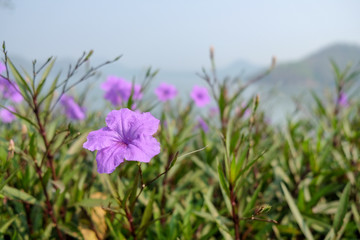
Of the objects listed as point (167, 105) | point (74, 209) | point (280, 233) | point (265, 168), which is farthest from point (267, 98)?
point (74, 209)

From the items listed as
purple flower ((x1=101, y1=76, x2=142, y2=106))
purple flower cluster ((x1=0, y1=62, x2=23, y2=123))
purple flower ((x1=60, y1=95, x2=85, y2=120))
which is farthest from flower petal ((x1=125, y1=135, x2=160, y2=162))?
purple flower ((x1=60, y1=95, x2=85, y2=120))

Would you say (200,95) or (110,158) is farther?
(200,95)

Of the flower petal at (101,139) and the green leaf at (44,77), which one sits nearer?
the flower petal at (101,139)

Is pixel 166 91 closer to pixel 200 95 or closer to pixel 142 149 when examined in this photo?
pixel 200 95

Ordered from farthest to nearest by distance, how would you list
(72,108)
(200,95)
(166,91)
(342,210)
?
1. (200,95)
2. (166,91)
3. (72,108)
4. (342,210)

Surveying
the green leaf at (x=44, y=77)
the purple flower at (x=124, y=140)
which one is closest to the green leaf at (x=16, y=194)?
the green leaf at (x=44, y=77)

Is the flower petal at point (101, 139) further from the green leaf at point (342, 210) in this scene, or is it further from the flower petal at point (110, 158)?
the green leaf at point (342, 210)

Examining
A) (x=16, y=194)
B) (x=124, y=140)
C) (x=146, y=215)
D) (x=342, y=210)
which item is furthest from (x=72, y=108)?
(x=342, y=210)

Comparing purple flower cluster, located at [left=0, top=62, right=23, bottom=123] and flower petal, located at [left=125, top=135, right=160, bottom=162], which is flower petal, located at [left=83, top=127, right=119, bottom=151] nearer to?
flower petal, located at [left=125, top=135, right=160, bottom=162]
